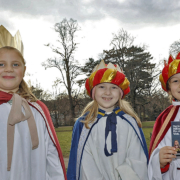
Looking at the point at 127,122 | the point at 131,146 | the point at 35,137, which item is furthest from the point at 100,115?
the point at 35,137

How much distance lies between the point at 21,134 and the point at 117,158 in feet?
4.79

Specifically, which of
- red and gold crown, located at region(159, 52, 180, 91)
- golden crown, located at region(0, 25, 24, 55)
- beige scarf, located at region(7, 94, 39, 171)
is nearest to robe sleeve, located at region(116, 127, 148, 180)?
red and gold crown, located at region(159, 52, 180, 91)

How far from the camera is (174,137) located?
2508mm

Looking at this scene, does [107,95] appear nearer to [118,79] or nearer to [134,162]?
[118,79]

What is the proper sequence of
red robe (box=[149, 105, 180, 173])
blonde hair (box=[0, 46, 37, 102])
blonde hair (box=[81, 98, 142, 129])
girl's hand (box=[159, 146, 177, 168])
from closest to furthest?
1. girl's hand (box=[159, 146, 177, 168])
2. blonde hair (box=[0, 46, 37, 102])
3. red robe (box=[149, 105, 180, 173])
4. blonde hair (box=[81, 98, 142, 129])

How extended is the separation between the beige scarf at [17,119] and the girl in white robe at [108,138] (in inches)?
33.3

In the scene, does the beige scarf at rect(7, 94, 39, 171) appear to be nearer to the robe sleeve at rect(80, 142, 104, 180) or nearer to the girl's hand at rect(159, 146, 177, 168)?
the robe sleeve at rect(80, 142, 104, 180)

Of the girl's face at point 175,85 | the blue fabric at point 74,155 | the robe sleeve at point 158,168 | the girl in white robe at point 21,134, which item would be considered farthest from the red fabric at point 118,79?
the girl in white robe at point 21,134

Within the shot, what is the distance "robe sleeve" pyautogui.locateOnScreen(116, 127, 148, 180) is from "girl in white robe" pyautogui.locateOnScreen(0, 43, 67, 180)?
0.87m

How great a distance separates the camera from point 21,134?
256 cm

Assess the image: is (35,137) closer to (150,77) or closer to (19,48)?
(19,48)

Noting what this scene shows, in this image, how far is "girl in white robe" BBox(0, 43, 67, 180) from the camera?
2.45 meters

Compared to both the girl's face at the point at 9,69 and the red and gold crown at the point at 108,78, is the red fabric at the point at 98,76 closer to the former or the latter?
the red and gold crown at the point at 108,78

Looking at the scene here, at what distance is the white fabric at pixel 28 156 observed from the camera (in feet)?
8.02
